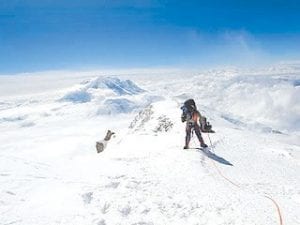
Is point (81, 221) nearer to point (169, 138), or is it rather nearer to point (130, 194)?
Answer: point (130, 194)

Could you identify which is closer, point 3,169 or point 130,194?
point 130,194

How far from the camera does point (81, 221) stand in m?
12.8

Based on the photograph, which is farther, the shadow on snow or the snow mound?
the snow mound

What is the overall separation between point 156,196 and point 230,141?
13689 millimetres

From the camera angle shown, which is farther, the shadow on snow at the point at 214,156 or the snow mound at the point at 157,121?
the snow mound at the point at 157,121

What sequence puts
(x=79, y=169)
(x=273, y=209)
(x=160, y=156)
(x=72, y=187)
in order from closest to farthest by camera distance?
1. (x=273, y=209)
2. (x=72, y=187)
3. (x=79, y=169)
4. (x=160, y=156)

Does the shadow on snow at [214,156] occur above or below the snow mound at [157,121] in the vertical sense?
above

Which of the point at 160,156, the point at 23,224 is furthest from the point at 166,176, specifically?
the point at 23,224

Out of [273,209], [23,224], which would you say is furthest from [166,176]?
[23,224]

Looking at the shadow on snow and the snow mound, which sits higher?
the shadow on snow

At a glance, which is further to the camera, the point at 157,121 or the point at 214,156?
the point at 157,121

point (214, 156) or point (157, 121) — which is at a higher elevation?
point (214, 156)

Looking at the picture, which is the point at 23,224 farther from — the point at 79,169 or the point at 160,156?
the point at 160,156

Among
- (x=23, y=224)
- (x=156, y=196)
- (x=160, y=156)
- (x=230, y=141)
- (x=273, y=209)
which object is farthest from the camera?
(x=230, y=141)
